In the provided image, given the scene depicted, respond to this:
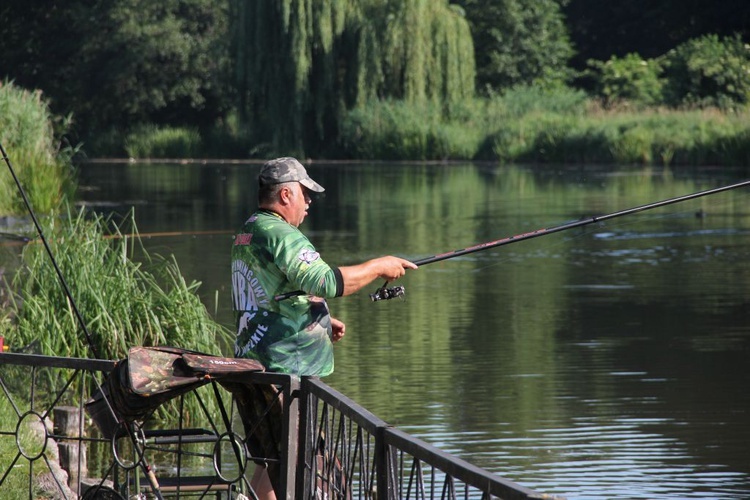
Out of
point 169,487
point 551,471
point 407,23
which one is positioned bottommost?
point 551,471

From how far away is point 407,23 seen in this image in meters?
45.4

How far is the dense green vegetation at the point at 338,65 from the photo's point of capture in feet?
151

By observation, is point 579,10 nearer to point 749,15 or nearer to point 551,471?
point 749,15

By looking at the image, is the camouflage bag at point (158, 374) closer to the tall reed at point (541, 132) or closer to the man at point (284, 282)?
the man at point (284, 282)

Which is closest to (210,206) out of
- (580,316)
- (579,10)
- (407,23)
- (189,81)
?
(580,316)

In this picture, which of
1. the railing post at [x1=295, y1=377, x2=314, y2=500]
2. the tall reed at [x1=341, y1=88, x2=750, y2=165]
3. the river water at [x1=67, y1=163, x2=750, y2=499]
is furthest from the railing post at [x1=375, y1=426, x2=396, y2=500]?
the tall reed at [x1=341, y1=88, x2=750, y2=165]

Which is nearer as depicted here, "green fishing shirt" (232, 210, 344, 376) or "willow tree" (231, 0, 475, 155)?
"green fishing shirt" (232, 210, 344, 376)

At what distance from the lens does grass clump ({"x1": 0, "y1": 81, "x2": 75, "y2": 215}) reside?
1850 centimetres

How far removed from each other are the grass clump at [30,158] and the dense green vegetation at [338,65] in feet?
79.6

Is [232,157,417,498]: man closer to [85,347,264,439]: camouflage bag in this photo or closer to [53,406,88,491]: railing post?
[85,347,264,439]: camouflage bag

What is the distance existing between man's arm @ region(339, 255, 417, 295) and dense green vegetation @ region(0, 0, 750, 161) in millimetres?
37740

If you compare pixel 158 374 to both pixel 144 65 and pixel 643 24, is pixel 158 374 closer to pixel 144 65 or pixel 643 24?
pixel 144 65

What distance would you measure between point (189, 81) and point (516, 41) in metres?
13.4

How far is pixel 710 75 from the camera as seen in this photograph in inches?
1929
